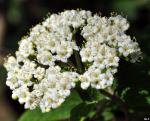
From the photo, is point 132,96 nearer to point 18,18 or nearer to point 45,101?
point 45,101

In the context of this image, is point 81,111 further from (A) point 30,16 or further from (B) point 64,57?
(A) point 30,16

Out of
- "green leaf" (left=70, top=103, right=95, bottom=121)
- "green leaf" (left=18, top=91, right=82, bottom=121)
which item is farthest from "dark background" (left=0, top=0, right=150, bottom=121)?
"green leaf" (left=70, top=103, right=95, bottom=121)

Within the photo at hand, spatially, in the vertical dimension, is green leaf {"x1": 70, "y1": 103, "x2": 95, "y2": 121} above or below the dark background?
below

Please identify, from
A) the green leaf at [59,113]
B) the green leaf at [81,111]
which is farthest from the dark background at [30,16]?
the green leaf at [81,111]

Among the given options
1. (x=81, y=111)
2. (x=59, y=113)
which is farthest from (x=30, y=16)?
(x=81, y=111)

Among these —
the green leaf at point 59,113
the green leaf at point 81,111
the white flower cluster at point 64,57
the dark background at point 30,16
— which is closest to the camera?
the white flower cluster at point 64,57

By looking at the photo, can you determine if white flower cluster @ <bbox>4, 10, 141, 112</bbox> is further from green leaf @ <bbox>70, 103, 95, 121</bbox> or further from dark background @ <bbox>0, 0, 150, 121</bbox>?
dark background @ <bbox>0, 0, 150, 121</bbox>

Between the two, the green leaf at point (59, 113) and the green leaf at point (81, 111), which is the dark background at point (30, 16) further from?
the green leaf at point (81, 111)
